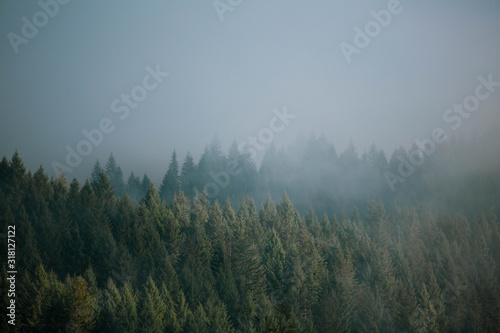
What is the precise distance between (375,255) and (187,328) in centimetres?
3835

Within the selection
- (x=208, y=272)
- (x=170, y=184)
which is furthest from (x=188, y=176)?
(x=208, y=272)

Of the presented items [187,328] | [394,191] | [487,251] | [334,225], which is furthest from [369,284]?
[394,191]

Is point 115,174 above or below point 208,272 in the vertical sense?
above

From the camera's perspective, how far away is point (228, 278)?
4422cm

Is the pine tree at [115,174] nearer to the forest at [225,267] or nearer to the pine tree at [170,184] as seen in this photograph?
the pine tree at [170,184]

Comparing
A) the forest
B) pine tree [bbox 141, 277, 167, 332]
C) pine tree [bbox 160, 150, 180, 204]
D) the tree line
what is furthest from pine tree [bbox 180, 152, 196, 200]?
pine tree [bbox 141, 277, 167, 332]

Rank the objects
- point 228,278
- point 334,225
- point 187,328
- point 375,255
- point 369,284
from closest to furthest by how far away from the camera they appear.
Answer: point 187,328 → point 228,278 → point 369,284 → point 375,255 → point 334,225

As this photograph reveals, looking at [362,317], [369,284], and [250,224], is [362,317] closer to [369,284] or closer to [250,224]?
[369,284]

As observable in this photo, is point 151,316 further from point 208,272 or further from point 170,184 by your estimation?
point 170,184

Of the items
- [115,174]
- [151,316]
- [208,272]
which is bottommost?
[151,316]

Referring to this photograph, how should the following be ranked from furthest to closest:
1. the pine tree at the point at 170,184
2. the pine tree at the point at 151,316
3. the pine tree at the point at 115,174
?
the pine tree at the point at 115,174
the pine tree at the point at 170,184
the pine tree at the point at 151,316

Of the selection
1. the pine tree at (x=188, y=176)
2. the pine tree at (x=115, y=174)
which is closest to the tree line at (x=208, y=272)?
the pine tree at (x=188, y=176)

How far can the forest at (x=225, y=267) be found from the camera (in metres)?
31.7

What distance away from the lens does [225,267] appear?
47.0 m
